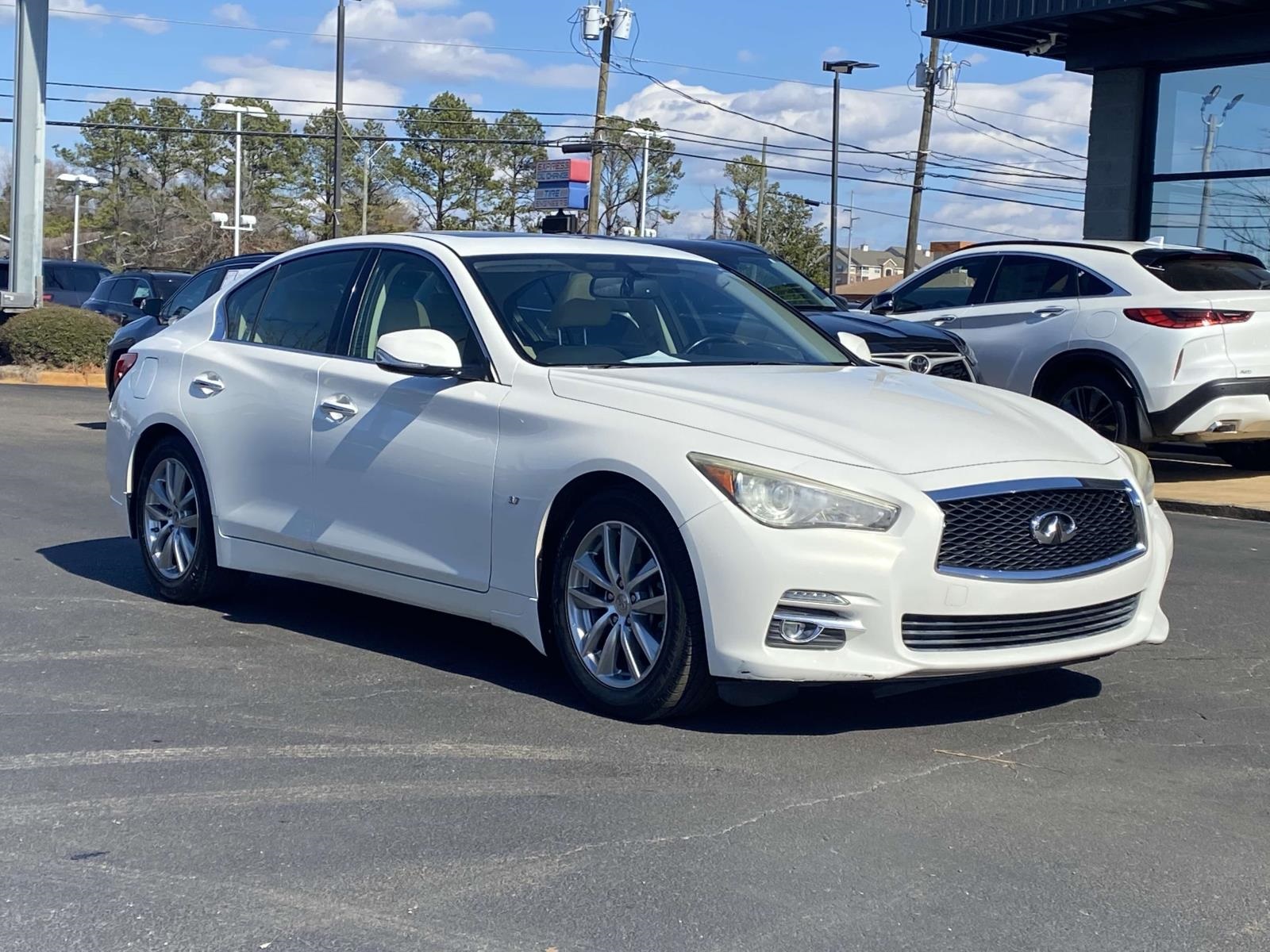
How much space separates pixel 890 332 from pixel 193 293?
22.2 feet

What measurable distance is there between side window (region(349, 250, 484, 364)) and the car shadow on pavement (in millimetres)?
1198


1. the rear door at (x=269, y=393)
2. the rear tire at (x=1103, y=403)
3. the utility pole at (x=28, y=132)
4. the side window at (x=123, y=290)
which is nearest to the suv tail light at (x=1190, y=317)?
the rear tire at (x=1103, y=403)

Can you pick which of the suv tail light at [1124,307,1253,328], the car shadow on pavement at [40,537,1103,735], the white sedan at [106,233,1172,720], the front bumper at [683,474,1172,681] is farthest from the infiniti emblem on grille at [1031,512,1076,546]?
the suv tail light at [1124,307,1253,328]

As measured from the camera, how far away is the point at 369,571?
609 centimetres

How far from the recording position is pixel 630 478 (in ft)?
16.7

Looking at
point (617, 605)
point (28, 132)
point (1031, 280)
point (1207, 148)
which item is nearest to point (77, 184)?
point (28, 132)

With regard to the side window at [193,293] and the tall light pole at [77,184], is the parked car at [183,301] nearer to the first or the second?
the side window at [193,293]

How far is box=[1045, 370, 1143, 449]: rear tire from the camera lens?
37.5ft

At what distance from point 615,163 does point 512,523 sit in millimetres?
59720

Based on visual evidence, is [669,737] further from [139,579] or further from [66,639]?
[139,579]

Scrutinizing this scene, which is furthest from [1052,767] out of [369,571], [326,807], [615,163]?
[615,163]

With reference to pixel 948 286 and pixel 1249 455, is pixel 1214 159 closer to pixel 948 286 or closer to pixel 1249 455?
pixel 1249 455

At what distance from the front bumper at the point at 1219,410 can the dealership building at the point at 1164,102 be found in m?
5.35

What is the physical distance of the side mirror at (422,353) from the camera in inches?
223
